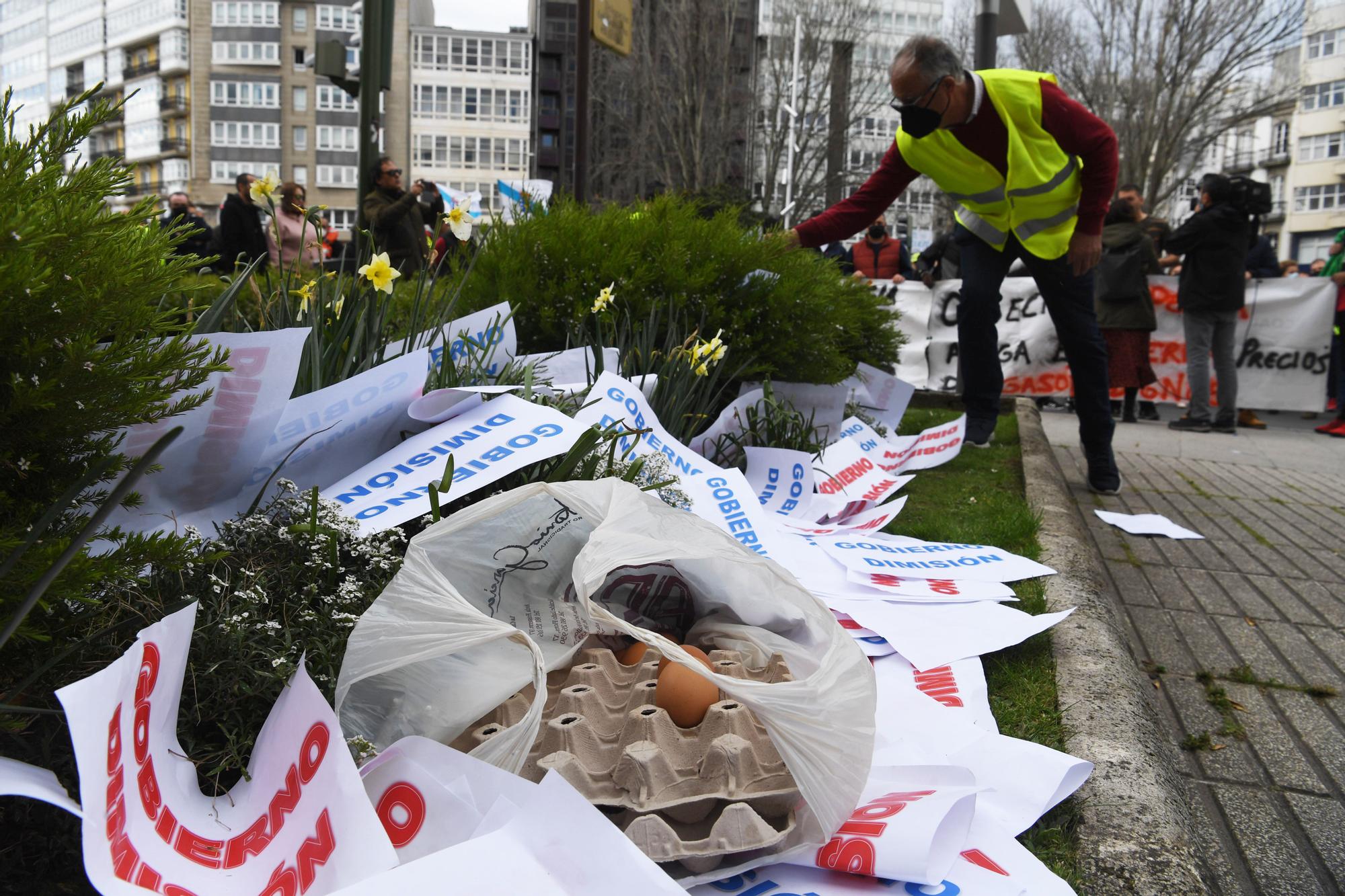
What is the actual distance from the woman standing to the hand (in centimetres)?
338

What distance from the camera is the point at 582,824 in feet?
4.20

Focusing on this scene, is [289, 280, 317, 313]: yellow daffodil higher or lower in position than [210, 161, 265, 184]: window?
lower

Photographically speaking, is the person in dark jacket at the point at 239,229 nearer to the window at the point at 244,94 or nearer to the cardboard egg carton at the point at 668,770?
the cardboard egg carton at the point at 668,770

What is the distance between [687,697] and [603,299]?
83.4 inches

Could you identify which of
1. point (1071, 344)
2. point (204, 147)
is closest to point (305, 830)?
point (1071, 344)

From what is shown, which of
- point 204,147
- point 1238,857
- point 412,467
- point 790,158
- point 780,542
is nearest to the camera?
point 1238,857

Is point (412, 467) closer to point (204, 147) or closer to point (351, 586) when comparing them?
point (351, 586)

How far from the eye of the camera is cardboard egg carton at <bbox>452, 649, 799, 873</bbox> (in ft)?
4.89

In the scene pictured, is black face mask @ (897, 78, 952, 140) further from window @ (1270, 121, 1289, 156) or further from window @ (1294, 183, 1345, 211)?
window @ (1270, 121, 1289, 156)

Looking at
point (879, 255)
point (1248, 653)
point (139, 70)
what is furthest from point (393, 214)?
point (139, 70)

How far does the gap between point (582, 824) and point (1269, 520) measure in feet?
17.2

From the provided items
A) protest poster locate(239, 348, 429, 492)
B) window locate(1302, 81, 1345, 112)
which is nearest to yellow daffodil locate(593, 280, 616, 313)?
protest poster locate(239, 348, 429, 492)

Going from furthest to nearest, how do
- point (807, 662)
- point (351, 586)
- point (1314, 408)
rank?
point (1314, 408) → point (807, 662) → point (351, 586)

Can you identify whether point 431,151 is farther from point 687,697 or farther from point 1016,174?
point 687,697
